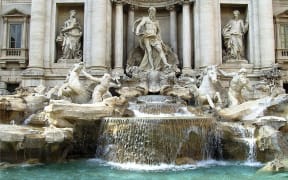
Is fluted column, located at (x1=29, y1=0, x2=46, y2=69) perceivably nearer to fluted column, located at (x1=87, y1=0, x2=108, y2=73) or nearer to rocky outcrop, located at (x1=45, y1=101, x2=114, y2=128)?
fluted column, located at (x1=87, y1=0, x2=108, y2=73)

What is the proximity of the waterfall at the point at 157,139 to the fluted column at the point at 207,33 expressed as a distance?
267 inches

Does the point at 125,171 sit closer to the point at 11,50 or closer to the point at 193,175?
the point at 193,175

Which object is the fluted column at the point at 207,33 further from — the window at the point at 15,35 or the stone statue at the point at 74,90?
the window at the point at 15,35

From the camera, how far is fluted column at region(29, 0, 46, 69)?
17797mm

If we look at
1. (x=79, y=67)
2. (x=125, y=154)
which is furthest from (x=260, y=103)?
(x=79, y=67)

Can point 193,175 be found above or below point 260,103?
below

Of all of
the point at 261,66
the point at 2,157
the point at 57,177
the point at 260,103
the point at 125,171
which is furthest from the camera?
the point at 261,66

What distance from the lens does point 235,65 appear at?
60.0 feet

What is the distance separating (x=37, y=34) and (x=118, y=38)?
4.15 meters

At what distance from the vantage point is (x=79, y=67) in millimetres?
14570

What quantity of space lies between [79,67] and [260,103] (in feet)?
23.9

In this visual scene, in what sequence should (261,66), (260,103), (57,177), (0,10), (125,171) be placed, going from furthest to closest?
(0,10) < (261,66) < (260,103) < (125,171) < (57,177)

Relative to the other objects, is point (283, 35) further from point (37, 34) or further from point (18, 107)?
point (18, 107)

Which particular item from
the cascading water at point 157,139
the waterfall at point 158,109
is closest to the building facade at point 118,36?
the waterfall at point 158,109
